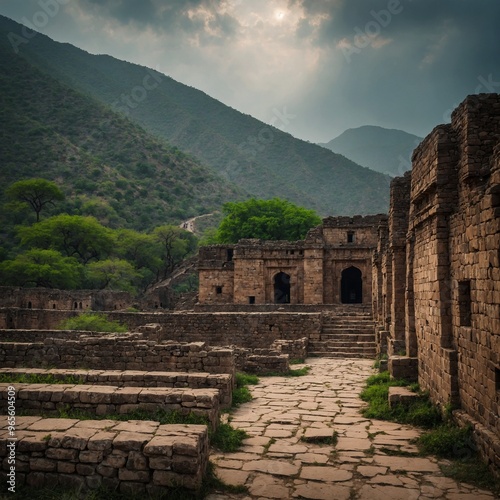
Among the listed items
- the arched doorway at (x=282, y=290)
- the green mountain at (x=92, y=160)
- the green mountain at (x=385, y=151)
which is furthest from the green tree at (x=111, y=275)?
the green mountain at (x=385, y=151)

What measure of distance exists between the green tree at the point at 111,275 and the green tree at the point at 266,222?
948 cm

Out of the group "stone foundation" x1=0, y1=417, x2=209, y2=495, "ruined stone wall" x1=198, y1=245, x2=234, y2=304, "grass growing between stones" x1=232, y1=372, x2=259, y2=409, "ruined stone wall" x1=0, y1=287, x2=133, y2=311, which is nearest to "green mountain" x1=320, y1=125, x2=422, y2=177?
"ruined stone wall" x1=198, y1=245, x2=234, y2=304

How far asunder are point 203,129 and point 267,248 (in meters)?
116

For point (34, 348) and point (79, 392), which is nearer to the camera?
point (79, 392)

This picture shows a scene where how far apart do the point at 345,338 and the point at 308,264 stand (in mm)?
14036

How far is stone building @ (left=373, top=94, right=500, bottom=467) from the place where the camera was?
5848mm

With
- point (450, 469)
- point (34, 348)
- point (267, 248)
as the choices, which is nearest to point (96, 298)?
point (267, 248)

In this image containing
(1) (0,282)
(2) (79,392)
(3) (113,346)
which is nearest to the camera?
(2) (79,392)

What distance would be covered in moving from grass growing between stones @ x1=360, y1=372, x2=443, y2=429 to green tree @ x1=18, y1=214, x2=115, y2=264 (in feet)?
145

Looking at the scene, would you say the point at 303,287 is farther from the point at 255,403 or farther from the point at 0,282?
the point at 0,282

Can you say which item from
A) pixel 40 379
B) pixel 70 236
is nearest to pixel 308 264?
pixel 40 379

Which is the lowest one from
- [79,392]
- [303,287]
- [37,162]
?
[79,392]

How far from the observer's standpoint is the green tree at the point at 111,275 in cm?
4459

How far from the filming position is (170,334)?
18750mm
